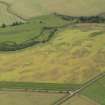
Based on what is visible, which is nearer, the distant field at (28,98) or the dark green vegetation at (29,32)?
the distant field at (28,98)

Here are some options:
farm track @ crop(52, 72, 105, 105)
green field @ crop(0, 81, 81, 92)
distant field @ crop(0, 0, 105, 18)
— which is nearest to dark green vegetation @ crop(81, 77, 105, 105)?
farm track @ crop(52, 72, 105, 105)

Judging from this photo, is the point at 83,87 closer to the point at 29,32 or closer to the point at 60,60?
the point at 60,60

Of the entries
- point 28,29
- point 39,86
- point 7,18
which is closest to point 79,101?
point 39,86

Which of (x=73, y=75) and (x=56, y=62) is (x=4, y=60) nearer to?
(x=56, y=62)

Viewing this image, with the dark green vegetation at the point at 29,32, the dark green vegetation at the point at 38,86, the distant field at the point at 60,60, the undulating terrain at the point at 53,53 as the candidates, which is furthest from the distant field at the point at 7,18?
the dark green vegetation at the point at 38,86

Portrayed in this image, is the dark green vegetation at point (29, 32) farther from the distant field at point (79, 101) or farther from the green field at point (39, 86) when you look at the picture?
the distant field at point (79, 101)

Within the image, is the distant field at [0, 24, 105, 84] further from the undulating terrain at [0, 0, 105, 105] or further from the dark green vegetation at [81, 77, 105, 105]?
the dark green vegetation at [81, 77, 105, 105]
